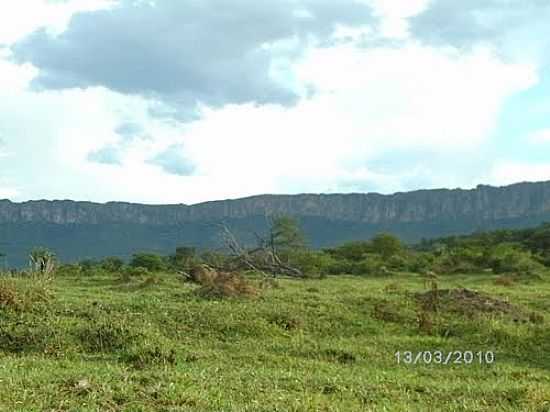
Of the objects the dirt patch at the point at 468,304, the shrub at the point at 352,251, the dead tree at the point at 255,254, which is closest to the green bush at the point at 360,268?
the shrub at the point at 352,251

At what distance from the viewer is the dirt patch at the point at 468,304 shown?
15875 millimetres

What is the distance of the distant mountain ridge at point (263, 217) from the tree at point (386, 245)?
62.8 meters

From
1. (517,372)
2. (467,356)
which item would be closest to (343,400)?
(517,372)

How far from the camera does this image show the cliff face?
11525 cm

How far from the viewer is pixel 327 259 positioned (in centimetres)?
4072

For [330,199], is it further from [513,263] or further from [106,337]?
[106,337]

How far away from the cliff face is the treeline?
6544cm

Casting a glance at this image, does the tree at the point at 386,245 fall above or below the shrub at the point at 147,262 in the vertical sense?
above

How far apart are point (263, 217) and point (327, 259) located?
241ft

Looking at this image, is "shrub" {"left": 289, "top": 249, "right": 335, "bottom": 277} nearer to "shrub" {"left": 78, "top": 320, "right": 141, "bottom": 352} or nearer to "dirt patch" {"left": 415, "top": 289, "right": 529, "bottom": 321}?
"dirt patch" {"left": 415, "top": 289, "right": 529, "bottom": 321}

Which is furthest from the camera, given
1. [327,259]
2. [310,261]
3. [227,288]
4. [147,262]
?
[327,259]

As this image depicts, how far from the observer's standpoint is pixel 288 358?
36.4 feet

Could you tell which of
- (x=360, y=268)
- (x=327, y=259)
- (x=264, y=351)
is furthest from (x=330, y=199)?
(x=264, y=351)

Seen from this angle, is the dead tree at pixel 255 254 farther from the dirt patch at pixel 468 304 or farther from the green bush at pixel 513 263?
the green bush at pixel 513 263
